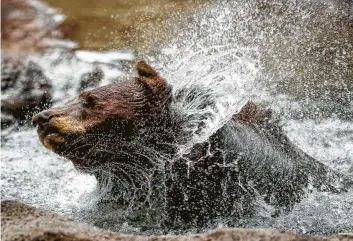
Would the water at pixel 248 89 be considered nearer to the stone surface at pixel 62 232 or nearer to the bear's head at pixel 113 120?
the bear's head at pixel 113 120

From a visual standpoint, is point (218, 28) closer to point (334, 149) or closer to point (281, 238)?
point (334, 149)

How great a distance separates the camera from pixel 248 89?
172 inches

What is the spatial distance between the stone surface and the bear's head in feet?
2.45

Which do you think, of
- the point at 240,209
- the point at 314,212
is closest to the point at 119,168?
the point at 240,209

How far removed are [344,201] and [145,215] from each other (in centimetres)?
151

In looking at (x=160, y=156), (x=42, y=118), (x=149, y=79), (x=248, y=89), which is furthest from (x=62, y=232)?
(x=248, y=89)

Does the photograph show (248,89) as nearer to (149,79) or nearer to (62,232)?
(149,79)

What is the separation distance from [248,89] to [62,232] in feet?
7.36

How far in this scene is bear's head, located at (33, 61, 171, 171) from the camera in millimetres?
3613

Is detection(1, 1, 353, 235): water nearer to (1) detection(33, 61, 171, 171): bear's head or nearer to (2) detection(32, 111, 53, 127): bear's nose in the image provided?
(1) detection(33, 61, 171, 171): bear's head

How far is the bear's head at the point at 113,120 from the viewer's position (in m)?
3.61

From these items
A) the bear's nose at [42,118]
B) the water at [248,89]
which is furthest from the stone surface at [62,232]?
the water at [248,89]

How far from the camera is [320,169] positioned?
4.39m

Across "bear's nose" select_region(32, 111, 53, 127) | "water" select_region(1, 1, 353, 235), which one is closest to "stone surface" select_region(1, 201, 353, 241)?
"bear's nose" select_region(32, 111, 53, 127)
